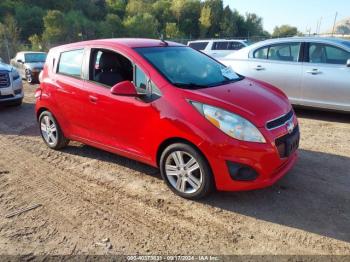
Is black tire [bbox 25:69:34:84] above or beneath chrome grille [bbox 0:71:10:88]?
beneath

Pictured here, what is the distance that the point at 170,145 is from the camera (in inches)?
156

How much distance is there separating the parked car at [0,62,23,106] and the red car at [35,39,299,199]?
437cm

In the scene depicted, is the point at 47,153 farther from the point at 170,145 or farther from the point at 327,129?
the point at 327,129

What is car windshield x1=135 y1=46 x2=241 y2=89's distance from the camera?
421 centimetres

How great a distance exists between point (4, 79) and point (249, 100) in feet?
24.0

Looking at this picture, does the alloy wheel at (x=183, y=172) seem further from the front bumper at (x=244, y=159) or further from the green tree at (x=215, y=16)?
the green tree at (x=215, y=16)

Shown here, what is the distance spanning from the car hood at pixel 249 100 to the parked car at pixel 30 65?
12.6 m

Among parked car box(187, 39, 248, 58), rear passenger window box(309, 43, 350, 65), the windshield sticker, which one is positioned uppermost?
rear passenger window box(309, 43, 350, 65)

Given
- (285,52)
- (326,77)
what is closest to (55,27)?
(285,52)

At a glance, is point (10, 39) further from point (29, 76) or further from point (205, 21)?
point (205, 21)

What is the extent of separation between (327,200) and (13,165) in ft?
14.4

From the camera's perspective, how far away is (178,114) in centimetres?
381

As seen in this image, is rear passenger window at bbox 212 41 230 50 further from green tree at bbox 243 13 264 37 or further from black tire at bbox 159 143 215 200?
green tree at bbox 243 13 264 37

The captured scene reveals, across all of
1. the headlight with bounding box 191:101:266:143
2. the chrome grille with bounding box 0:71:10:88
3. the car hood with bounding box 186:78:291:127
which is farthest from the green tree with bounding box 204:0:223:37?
the headlight with bounding box 191:101:266:143
